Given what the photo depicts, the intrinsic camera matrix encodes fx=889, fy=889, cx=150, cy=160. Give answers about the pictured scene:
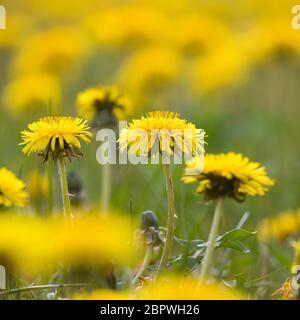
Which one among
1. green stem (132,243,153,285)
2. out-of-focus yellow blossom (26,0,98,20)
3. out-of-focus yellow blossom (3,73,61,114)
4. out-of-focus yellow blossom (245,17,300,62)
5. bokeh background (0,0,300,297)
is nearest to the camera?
green stem (132,243,153,285)

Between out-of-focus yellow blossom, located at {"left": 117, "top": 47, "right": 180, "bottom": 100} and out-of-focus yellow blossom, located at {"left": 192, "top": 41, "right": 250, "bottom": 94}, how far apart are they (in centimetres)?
26

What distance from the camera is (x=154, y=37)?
13.2 feet

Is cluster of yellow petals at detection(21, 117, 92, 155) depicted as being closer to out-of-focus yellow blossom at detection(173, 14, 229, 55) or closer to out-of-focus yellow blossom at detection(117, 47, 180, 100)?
out-of-focus yellow blossom at detection(117, 47, 180, 100)

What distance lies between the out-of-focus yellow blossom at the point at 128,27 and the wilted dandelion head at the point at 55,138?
247 centimetres

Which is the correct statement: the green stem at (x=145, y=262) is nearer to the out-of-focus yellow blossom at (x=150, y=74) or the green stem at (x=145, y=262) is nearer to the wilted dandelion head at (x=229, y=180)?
the wilted dandelion head at (x=229, y=180)

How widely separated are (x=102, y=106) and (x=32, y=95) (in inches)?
52.9

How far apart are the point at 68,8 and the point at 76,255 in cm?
443

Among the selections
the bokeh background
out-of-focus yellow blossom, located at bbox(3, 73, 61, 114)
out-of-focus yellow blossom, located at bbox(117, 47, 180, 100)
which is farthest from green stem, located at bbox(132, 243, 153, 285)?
out-of-focus yellow blossom, located at bbox(117, 47, 180, 100)

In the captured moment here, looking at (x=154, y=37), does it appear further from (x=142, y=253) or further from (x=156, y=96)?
(x=142, y=253)

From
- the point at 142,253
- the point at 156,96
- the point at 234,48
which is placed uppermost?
the point at 234,48

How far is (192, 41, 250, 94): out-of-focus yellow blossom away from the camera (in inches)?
157

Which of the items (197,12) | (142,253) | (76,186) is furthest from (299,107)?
(142,253)

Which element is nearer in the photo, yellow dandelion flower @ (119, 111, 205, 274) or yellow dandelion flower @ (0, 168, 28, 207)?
yellow dandelion flower @ (119, 111, 205, 274)

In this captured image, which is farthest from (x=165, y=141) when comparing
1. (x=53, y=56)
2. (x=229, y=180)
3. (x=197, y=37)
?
(x=197, y=37)
